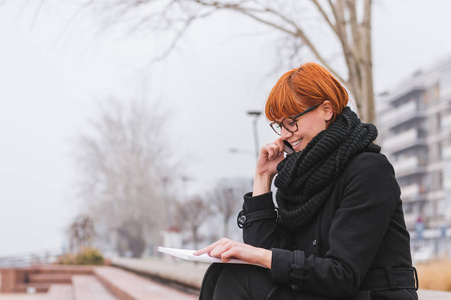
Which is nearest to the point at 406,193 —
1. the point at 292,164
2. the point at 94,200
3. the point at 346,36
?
the point at 94,200

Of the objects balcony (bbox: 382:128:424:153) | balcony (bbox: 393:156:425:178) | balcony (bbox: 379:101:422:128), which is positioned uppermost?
balcony (bbox: 379:101:422:128)

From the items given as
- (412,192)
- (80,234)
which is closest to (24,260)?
(80,234)

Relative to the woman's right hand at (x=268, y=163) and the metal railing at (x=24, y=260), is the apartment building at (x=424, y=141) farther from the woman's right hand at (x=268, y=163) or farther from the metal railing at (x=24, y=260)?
the woman's right hand at (x=268, y=163)

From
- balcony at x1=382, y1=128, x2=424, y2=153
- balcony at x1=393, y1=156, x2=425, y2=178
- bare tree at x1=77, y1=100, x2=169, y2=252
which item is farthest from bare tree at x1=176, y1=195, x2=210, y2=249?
balcony at x1=393, y1=156, x2=425, y2=178

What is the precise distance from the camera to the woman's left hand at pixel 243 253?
1.60 m

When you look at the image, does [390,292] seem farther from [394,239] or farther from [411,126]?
[411,126]

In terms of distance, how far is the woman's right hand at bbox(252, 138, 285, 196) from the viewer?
208 cm

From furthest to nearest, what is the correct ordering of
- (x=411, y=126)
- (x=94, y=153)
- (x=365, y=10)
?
(x=411, y=126)
(x=94, y=153)
(x=365, y=10)

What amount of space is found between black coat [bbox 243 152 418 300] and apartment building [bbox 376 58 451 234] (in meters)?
46.2

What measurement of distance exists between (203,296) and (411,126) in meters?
54.3

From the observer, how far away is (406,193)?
2026 inches

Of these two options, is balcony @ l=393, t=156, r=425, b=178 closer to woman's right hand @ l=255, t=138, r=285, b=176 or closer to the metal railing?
the metal railing

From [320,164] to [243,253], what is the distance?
1.14 feet

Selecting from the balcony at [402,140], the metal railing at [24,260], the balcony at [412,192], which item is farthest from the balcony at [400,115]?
the metal railing at [24,260]
